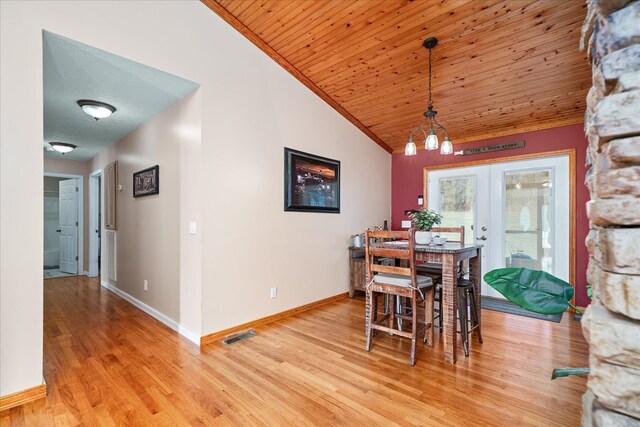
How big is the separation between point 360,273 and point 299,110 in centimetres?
234

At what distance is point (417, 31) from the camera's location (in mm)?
2775

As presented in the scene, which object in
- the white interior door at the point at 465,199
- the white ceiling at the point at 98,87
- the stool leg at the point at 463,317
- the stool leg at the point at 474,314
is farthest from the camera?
the white interior door at the point at 465,199

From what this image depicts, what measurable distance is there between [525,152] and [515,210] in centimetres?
77

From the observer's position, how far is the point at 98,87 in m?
2.80

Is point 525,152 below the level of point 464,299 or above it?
above

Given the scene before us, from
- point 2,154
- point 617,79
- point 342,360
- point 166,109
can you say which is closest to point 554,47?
point 617,79

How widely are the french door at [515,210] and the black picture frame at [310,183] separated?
6.00ft

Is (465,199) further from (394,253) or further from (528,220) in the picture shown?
(394,253)

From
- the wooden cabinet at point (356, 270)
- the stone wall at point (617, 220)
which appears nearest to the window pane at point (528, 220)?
the wooden cabinet at point (356, 270)

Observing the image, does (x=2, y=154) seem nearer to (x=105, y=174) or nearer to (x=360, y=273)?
(x=105, y=174)

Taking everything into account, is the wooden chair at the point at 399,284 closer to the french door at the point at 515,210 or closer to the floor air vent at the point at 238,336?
the floor air vent at the point at 238,336

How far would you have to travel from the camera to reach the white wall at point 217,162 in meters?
1.84

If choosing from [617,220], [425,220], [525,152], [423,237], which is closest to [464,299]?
[423,237]

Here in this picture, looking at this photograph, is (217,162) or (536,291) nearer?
(536,291)
